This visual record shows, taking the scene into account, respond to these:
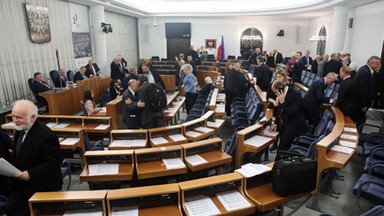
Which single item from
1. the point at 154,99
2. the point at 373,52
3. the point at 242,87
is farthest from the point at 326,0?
the point at 154,99

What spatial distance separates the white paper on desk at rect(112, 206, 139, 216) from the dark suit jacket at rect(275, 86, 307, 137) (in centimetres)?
281

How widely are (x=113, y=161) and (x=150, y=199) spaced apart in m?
1.26

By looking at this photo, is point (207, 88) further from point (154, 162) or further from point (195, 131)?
point (154, 162)

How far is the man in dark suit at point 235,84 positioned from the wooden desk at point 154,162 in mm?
4153

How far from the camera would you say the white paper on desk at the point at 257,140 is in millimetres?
4168

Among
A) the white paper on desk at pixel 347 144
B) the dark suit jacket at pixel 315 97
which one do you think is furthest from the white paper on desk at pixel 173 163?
the dark suit jacket at pixel 315 97

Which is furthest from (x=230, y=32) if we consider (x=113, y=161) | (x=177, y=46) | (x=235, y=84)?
(x=113, y=161)

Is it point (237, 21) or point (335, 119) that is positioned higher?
point (237, 21)

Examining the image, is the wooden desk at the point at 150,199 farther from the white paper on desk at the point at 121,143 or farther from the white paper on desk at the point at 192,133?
the white paper on desk at the point at 192,133

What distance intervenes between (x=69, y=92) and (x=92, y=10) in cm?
558

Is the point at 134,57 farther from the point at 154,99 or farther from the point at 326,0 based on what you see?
the point at 154,99

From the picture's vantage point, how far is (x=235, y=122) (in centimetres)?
592

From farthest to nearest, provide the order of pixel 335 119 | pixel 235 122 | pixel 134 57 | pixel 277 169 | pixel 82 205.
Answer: pixel 134 57 → pixel 235 122 → pixel 335 119 → pixel 277 169 → pixel 82 205

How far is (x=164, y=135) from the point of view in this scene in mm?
4512
